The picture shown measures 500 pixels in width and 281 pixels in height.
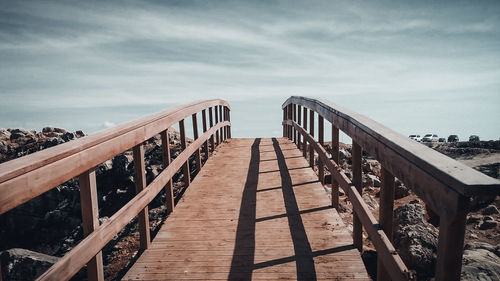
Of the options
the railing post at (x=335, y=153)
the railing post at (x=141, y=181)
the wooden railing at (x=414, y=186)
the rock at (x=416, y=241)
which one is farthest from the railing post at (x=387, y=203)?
the railing post at (x=141, y=181)

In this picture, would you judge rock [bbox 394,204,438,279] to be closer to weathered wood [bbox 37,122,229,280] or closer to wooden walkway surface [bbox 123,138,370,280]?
wooden walkway surface [bbox 123,138,370,280]

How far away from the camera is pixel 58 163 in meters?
1.81

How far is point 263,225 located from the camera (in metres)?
3.77

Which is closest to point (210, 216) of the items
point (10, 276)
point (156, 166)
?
point (10, 276)

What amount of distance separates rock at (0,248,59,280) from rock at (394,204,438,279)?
560cm

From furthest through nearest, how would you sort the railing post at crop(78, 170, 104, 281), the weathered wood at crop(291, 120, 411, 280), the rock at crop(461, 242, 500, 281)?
the rock at crop(461, 242, 500, 281) < the railing post at crop(78, 170, 104, 281) < the weathered wood at crop(291, 120, 411, 280)

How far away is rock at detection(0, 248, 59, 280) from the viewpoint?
17.9 feet

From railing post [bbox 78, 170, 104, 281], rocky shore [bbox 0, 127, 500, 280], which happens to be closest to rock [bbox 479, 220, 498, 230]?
rocky shore [bbox 0, 127, 500, 280]

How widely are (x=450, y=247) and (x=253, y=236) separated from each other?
230 centimetres

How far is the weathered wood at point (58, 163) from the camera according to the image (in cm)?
145

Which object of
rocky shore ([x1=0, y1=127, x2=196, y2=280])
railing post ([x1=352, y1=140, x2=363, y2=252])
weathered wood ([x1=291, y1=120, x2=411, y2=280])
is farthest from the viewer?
rocky shore ([x1=0, y1=127, x2=196, y2=280])

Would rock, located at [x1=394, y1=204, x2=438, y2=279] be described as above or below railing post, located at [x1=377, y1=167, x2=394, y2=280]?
below

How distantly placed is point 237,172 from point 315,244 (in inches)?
122

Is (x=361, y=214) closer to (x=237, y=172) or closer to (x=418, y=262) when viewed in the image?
(x=418, y=262)
